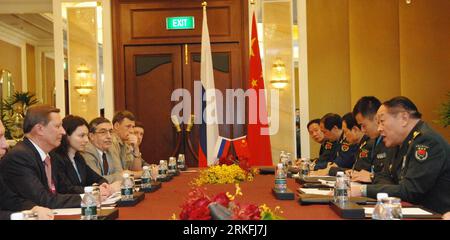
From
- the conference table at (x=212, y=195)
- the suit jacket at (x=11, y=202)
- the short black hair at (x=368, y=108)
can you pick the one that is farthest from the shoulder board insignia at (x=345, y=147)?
the suit jacket at (x=11, y=202)

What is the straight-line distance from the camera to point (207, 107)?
754cm

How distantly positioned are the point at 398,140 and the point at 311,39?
16.8 ft

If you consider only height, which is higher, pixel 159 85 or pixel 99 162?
pixel 159 85

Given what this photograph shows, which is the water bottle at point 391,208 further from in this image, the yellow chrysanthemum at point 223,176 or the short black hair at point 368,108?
the short black hair at point 368,108

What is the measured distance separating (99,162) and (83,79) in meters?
3.53

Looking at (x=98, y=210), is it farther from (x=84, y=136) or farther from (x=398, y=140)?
(x=398, y=140)

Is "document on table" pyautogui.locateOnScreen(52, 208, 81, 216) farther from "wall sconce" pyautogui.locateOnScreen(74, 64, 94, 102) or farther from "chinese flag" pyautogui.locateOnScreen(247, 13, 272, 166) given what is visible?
"wall sconce" pyautogui.locateOnScreen(74, 64, 94, 102)

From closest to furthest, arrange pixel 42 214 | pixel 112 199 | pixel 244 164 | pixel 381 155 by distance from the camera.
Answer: pixel 42 214 < pixel 112 199 < pixel 381 155 < pixel 244 164

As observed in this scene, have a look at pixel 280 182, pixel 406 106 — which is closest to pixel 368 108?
pixel 406 106

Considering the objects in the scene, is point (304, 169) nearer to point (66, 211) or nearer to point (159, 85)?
point (66, 211)

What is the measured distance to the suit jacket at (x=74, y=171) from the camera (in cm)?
397

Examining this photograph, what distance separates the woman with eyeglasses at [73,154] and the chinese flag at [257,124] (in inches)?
134

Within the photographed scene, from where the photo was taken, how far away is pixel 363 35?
345 inches
